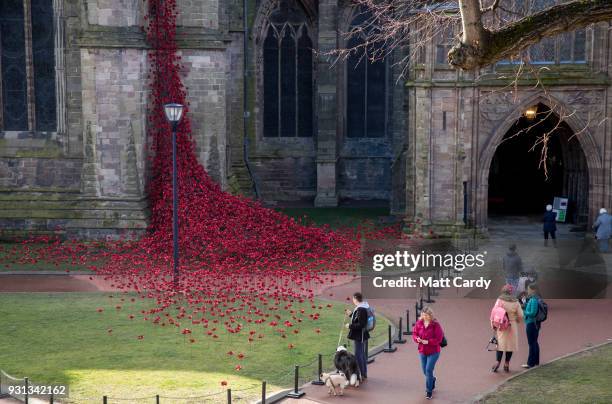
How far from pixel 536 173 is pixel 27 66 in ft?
57.2

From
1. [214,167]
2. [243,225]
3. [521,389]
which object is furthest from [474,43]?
[214,167]

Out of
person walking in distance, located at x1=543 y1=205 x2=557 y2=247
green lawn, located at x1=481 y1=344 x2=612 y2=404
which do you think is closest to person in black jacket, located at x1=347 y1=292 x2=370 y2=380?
green lawn, located at x1=481 y1=344 x2=612 y2=404

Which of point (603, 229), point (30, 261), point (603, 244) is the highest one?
point (603, 229)

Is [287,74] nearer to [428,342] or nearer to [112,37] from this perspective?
[112,37]

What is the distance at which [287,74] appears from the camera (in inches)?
1444

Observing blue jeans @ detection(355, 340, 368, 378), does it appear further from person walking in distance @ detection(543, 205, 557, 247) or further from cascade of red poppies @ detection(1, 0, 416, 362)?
person walking in distance @ detection(543, 205, 557, 247)

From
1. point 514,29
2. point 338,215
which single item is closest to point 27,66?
point 338,215

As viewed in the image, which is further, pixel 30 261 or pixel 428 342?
pixel 30 261

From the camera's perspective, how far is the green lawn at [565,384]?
46.4ft

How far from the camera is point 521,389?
14.7 metres

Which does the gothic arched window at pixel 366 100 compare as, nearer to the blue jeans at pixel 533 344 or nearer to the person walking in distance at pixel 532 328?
the person walking in distance at pixel 532 328

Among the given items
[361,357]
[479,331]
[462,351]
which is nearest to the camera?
[361,357]

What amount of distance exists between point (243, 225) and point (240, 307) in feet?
21.4

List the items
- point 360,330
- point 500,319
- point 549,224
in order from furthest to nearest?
point 549,224 < point 500,319 < point 360,330
